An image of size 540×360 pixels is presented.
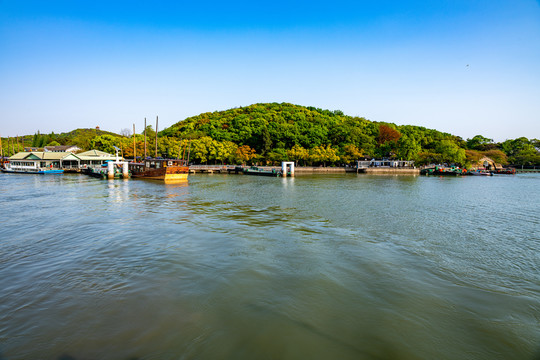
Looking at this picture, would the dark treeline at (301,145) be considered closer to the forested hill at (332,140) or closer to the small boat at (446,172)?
the forested hill at (332,140)

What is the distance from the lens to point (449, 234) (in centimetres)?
1297

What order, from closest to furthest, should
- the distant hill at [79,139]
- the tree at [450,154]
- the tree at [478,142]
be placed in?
the tree at [450,154] < the distant hill at [79,139] < the tree at [478,142]

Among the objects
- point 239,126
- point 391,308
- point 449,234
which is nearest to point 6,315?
point 391,308

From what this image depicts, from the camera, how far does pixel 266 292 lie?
695cm

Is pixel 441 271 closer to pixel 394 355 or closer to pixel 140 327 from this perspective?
pixel 394 355

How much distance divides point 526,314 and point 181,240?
1075 centimetres

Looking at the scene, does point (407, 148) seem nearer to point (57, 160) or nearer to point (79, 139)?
point (57, 160)

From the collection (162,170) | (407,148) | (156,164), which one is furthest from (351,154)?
(162,170)

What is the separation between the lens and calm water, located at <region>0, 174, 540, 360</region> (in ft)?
16.2

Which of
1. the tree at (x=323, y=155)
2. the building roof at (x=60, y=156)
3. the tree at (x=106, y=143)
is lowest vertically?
the building roof at (x=60, y=156)

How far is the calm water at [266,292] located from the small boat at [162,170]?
27430mm

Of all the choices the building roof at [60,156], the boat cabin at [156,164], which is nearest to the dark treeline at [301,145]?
the building roof at [60,156]

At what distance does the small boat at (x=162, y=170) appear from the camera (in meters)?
40.9

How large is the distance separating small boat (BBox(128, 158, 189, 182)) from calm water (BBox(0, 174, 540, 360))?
27.4 meters
